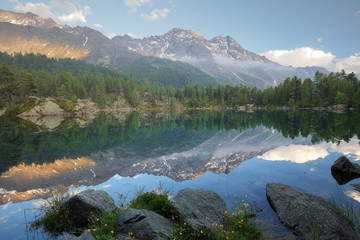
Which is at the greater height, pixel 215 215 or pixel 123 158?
pixel 215 215

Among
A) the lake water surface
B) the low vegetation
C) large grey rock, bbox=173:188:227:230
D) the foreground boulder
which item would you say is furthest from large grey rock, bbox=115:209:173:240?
the foreground boulder

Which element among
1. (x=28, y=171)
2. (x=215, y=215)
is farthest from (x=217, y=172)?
(x=28, y=171)

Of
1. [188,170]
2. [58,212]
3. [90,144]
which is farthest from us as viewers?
[90,144]

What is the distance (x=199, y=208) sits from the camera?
30.1ft

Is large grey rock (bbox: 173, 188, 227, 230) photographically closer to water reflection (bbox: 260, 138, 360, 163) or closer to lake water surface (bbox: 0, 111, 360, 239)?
lake water surface (bbox: 0, 111, 360, 239)

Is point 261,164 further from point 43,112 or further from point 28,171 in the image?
point 43,112

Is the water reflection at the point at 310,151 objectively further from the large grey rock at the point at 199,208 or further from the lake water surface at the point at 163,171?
the large grey rock at the point at 199,208

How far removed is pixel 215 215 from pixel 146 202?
3.73 meters

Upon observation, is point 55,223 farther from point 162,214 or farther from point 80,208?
point 162,214

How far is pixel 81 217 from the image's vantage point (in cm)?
909

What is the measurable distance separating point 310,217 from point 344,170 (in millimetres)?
11857

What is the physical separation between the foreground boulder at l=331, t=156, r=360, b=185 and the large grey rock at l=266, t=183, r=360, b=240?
7855 mm

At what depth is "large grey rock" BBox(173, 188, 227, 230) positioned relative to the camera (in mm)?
7737

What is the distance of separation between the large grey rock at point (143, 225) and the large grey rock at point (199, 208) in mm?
845
